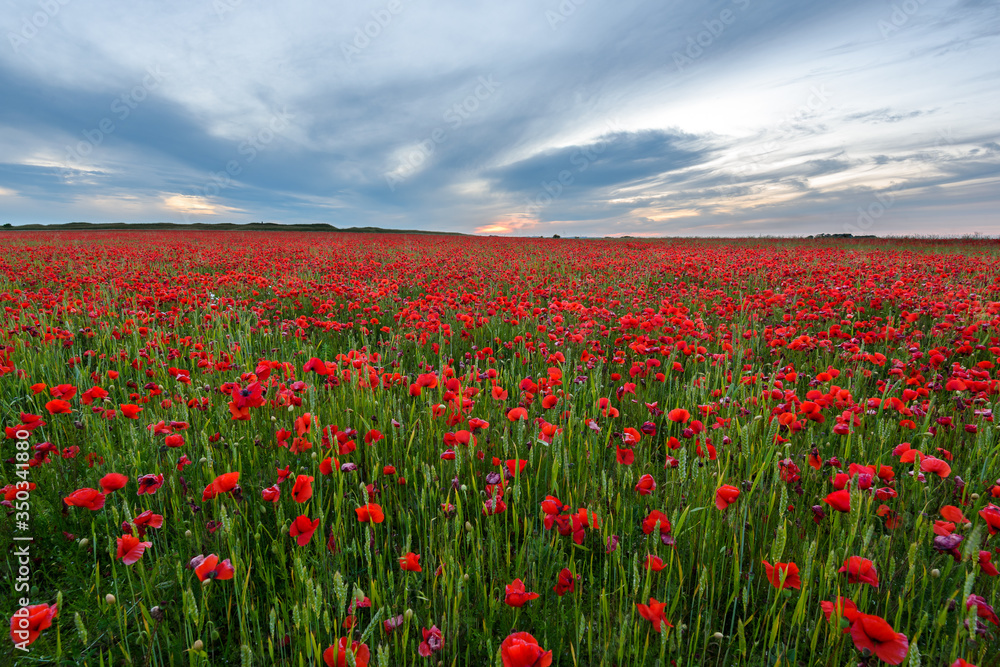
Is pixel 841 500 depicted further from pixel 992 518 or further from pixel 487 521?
pixel 487 521

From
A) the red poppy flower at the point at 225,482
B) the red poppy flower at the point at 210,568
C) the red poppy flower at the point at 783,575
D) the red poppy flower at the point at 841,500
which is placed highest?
the red poppy flower at the point at 225,482

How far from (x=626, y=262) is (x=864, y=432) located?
34.2 feet

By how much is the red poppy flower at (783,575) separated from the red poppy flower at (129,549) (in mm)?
1911

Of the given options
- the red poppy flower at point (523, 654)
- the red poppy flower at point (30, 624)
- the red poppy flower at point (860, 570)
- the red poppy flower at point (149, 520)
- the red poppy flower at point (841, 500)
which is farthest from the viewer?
the red poppy flower at point (149, 520)

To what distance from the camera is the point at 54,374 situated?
11.0 feet

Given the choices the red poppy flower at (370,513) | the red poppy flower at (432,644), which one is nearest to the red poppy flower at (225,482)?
the red poppy flower at (370,513)

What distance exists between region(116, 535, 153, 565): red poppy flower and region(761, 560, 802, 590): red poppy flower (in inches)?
75.2

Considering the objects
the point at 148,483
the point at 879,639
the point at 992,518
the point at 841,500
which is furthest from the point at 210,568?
the point at 992,518

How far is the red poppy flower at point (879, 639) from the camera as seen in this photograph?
3.49 ft

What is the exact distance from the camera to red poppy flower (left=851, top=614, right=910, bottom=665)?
106cm

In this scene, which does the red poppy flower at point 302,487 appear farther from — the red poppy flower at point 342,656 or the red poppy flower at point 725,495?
the red poppy flower at point 725,495

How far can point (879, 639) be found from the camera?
43.4 inches

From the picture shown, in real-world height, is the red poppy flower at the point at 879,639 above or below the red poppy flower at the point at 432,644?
above

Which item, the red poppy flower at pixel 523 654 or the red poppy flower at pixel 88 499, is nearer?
the red poppy flower at pixel 523 654
